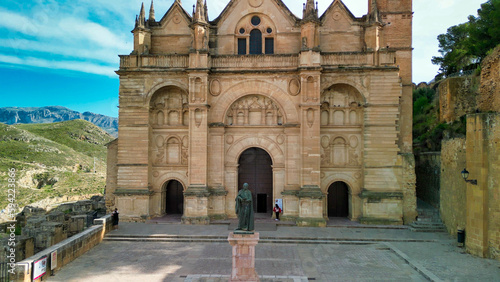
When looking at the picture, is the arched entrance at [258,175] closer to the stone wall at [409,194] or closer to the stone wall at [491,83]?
the stone wall at [409,194]

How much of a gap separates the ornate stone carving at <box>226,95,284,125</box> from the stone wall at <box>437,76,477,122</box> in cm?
1668

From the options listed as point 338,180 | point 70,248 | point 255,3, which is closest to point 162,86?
point 255,3

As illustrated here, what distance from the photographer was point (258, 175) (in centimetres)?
2366

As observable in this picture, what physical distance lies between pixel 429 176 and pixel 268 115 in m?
13.0

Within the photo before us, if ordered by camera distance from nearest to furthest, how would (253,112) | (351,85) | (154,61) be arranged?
(351,85), (154,61), (253,112)

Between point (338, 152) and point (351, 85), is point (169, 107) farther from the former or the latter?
point (351, 85)

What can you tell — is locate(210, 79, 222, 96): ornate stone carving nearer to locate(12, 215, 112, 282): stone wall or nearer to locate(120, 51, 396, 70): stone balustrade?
locate(120, 51, 396, 70): stone balustrade

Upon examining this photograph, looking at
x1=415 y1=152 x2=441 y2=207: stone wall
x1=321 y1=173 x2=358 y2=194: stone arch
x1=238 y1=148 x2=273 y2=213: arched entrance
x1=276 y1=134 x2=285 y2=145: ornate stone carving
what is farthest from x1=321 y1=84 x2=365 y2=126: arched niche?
x1=415 y1=152 x2=441 y2=207: stone wall

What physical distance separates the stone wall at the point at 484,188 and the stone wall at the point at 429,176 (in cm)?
724

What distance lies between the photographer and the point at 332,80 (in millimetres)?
22422

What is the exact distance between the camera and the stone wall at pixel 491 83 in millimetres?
19992

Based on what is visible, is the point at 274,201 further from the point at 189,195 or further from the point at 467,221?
the point at 467,221

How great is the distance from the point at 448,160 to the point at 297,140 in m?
9.08

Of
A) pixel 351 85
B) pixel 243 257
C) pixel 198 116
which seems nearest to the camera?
pixel 243 257
